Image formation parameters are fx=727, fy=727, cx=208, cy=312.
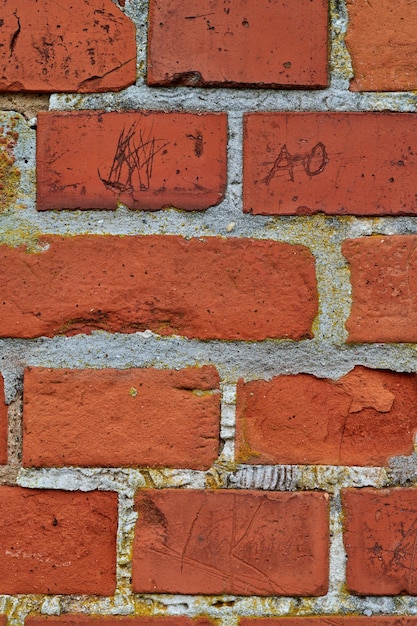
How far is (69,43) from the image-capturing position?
28.3 inches

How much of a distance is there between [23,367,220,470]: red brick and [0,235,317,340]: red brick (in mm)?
50

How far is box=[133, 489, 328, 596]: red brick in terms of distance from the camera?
0.71 meters

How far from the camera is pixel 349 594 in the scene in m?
0.72

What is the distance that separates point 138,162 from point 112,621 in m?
0.45

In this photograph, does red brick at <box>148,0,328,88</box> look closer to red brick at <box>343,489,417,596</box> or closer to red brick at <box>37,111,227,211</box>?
red brick at <box>37,111,227,211</box>

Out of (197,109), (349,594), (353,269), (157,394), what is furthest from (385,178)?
(349,594)

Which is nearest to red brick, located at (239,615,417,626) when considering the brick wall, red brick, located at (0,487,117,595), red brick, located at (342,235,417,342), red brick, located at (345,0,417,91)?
the brick wall

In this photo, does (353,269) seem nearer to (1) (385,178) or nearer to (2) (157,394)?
(1) (385,178)

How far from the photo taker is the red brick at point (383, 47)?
718 mm

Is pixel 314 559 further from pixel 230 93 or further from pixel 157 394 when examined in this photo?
pixel 230 93

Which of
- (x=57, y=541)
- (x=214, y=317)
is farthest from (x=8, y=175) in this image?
(x=57, y=541)

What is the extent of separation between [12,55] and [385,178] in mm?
387

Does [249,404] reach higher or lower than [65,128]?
lower

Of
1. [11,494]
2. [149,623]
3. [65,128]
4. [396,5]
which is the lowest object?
[149,623]
